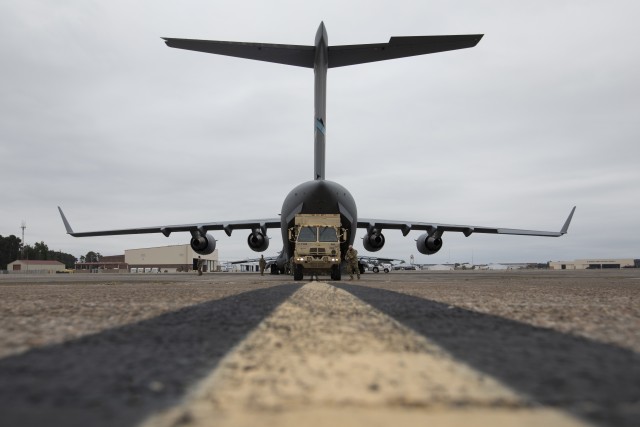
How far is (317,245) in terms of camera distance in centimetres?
1662

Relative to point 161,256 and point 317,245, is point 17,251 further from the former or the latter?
point 317,245

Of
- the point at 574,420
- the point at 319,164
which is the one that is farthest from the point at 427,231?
the point at 574,420

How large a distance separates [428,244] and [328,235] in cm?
1009

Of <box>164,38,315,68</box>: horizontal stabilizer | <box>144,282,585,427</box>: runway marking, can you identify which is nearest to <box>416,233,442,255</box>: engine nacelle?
<box>164,38,315,68</box>: horizontal stabilizer

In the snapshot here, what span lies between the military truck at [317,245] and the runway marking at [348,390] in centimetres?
1378

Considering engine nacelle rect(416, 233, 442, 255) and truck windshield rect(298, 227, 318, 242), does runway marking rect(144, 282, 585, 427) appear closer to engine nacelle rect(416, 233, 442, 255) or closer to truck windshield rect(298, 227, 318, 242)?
truck windshield rect(298, 227, 318, 242)

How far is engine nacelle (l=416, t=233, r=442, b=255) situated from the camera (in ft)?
83.9

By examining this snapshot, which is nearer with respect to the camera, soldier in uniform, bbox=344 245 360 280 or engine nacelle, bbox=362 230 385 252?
soldier in uniform, bbox=344 245 360 280

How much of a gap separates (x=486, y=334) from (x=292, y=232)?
48.9ft

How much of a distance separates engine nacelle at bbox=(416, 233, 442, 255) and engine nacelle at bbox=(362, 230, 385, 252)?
1.91 m

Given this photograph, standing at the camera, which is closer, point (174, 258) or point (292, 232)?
point (292, 232)

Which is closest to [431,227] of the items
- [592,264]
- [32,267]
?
[32,267]

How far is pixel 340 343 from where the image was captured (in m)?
2.59

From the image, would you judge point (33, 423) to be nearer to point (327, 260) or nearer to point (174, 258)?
point (327, 260)
